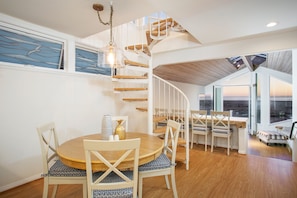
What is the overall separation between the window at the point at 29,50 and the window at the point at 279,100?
306 inches

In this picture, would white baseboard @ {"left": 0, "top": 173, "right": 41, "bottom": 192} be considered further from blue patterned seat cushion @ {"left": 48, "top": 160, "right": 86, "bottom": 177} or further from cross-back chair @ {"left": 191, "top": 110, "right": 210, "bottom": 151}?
cross-back chair @ {"left": 191, "top": 110, "right": 210, "bottom": 151}

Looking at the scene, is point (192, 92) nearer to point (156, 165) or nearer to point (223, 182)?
point (223, 182)

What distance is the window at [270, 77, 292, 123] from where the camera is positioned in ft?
21.1

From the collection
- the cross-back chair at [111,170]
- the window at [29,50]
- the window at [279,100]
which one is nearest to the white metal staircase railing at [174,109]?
the cross-back chair at [111,170]

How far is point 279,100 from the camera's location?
6.75 metres

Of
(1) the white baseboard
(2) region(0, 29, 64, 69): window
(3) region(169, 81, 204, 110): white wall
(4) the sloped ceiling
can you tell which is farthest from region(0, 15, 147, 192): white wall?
(3) region(169, 81, 204, 110): white wall

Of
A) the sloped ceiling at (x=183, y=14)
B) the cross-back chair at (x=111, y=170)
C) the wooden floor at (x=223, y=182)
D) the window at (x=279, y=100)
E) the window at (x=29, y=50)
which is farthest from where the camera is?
the window at (x=279, y=100)

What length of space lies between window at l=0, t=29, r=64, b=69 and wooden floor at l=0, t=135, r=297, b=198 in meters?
1.87

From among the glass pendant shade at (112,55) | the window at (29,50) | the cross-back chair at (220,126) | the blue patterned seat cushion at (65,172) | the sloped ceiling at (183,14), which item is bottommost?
the blue patterned seat cushion at (65,172)

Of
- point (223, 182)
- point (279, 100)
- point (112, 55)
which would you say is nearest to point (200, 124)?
point (223, 182)

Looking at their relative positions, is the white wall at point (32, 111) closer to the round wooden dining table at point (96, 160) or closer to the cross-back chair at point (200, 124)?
the round wooden dining table at point (96, 160)

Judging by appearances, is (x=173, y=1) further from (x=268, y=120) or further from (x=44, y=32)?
(x=268, y=120)

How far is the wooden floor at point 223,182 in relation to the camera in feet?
7.18

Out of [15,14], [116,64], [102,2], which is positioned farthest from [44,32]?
[116,64]
